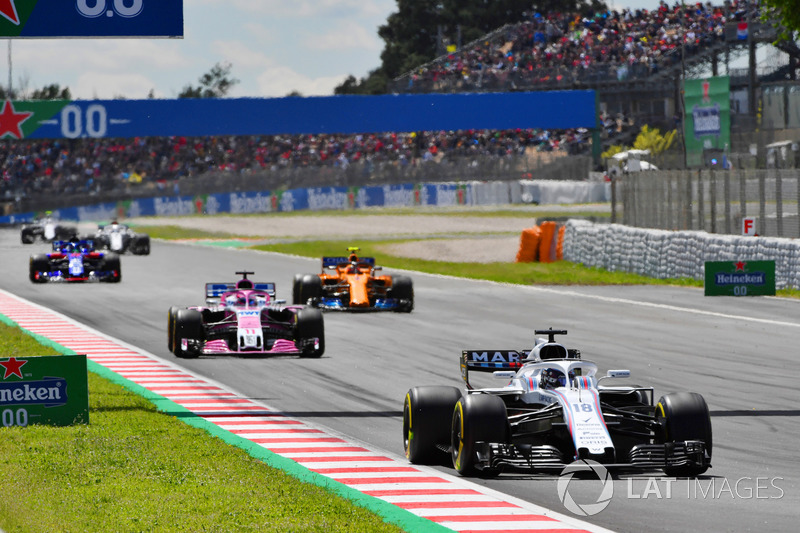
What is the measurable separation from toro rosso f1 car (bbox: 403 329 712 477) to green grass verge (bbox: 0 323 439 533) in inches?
35.4

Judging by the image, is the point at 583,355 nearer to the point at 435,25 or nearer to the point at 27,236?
the point at 27,236

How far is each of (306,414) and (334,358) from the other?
4.45 m

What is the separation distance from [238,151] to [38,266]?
54152mm

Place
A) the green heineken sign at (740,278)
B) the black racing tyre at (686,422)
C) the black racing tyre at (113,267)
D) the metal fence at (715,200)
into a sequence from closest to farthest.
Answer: the black racing tyre at (686,422) → the green heineken sign at (740,278) → the metal fence at (715,200) → the black racing tyre at (113,267)

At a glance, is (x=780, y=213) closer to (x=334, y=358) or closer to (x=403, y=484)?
(x=334, y=358)

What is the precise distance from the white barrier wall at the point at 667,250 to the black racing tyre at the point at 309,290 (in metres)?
10.0

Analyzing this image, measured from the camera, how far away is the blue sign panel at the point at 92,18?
12930 mm

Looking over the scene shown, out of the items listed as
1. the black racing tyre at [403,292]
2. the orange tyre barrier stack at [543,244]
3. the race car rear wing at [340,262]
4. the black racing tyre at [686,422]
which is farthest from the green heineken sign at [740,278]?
the black racing tyre at [686,422]

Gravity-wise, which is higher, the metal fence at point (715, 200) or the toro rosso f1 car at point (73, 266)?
the metal fence at point (715, 200)

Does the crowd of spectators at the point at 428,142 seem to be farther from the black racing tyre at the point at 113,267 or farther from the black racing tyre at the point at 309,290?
the black racing tyre at the point at 309,290

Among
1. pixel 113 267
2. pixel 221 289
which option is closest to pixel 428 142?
pixel 113 267

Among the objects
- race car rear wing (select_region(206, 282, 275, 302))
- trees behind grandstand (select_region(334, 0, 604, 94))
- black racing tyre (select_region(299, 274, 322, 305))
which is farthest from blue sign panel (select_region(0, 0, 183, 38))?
trees behind grandstand (select_region(334, 0, 604, 94))

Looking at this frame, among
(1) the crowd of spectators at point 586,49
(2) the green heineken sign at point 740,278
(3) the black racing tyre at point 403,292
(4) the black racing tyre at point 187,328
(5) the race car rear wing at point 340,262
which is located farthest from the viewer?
(1) the crowd of spectators at point 586,49

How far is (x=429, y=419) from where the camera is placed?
33.0 feet
